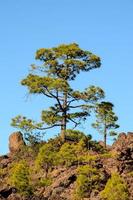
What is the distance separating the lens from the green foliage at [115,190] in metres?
40.6

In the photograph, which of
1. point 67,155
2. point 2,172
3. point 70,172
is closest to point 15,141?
point 2,172

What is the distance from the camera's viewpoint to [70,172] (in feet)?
150

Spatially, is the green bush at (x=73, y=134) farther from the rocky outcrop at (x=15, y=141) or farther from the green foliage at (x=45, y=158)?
the rocky outcrop at (x=15, y=141)

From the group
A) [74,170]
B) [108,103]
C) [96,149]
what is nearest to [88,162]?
[74,170]

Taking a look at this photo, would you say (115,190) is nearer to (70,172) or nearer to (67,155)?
(70,172)

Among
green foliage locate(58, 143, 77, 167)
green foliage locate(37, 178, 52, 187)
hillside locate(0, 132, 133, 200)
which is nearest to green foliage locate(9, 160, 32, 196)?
hillside locate(0, 132, 133, 200)

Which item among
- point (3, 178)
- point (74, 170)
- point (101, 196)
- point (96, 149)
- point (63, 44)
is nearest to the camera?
point (101, 196)

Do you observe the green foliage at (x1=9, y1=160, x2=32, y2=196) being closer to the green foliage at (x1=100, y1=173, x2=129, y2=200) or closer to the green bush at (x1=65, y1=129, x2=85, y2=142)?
the green foliage at (x1=100, y1=173, x2=129, y2=200)

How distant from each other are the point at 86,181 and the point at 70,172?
264cm

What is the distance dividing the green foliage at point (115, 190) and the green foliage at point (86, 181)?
1.64 metres

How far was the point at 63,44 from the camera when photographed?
57.2 meters

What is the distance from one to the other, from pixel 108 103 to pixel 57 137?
610cm

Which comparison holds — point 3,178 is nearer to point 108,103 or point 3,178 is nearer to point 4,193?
point 4,193

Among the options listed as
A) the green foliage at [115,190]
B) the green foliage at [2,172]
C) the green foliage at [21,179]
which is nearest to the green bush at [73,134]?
the green foliage at [2,172]
